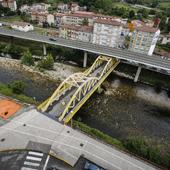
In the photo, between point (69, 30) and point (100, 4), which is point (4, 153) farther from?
point (100, 4)

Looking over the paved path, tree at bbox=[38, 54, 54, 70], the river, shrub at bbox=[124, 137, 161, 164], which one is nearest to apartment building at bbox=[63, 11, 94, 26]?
tree at bbox=[38, 54, 54, 70]

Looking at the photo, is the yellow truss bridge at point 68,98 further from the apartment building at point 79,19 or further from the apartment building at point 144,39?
the apartment building at point 79,19

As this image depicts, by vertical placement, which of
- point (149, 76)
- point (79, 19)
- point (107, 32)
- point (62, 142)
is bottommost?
point (149, 76)

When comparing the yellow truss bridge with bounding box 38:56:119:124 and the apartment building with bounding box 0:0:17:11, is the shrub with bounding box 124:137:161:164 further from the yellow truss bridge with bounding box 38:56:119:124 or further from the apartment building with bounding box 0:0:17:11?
the apartment building with bounding box 0:0:17:11

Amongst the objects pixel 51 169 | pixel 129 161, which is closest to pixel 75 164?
pixel 51 169

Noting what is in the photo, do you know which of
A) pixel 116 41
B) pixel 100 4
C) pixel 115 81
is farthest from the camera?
pixel 100 4

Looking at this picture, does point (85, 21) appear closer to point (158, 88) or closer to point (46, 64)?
point (46, 64)

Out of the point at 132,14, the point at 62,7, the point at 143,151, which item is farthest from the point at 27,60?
the point at 132,14
